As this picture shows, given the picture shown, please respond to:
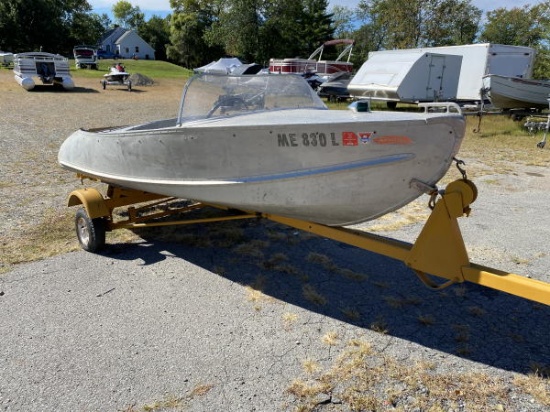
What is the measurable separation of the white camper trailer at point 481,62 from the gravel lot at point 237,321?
44.9 feet

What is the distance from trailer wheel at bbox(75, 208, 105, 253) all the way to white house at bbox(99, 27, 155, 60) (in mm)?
73566

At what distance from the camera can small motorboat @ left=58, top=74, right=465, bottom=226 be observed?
287cm

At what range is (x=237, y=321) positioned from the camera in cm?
330

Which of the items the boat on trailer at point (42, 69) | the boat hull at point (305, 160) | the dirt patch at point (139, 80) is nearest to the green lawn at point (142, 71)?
the dirt patch at point (139, 80)

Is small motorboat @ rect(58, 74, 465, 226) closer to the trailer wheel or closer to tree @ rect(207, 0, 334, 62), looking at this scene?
the trailer wheel

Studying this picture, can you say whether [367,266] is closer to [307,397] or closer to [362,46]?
[307,397]

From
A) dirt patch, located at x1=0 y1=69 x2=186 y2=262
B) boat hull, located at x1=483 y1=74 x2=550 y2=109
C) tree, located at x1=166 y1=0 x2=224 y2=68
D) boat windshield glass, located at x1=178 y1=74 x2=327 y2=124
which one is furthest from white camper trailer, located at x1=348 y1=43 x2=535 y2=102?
tree, located at x1=166 y1=0 x2=224 y2=68

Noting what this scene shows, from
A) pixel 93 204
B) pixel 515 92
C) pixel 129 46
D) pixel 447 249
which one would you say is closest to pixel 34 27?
pixel 129 46

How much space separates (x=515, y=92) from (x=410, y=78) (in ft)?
12.3

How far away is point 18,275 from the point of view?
3.90 m

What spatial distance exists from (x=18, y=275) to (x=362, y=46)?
2131 inches

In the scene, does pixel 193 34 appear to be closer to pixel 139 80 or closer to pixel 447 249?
pixel 139 80

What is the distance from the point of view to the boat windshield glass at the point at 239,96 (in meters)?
3.93

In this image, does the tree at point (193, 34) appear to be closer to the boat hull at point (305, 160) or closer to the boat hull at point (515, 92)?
the boat hull at point (515, 92)
